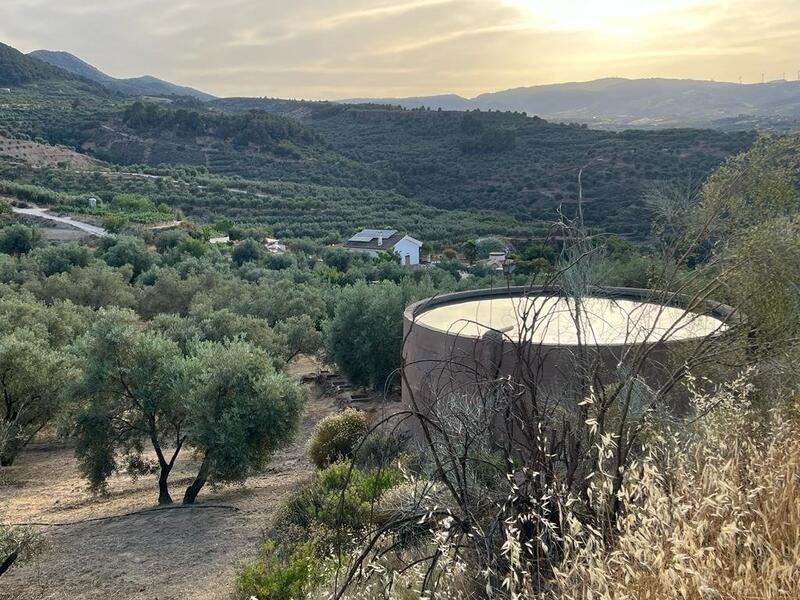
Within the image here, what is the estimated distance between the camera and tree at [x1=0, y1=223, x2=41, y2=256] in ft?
115

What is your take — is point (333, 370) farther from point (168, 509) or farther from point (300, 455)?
point (168, 509)

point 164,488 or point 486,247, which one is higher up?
point 486,247

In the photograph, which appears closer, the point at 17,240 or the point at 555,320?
the point at 555,320

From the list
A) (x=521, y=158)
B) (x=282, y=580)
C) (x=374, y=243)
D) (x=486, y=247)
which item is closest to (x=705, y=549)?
(x=282, y=580)

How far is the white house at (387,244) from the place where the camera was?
4012 cm

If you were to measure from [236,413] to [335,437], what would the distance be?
6.46ft

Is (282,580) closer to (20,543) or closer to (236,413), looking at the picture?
(20,543)

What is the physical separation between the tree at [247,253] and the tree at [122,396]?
24.0 meters

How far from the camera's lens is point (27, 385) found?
14906mm

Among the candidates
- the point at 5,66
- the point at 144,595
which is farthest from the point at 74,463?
the point at 5,66

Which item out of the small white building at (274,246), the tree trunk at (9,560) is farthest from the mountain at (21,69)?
the tree trunk at (9,560)

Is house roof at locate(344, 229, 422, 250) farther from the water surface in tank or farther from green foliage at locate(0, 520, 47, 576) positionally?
green foliage at locate(0, 520, 47, 576)

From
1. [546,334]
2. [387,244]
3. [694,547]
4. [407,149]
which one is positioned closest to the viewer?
[694,547]

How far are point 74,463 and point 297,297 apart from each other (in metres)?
10.4
